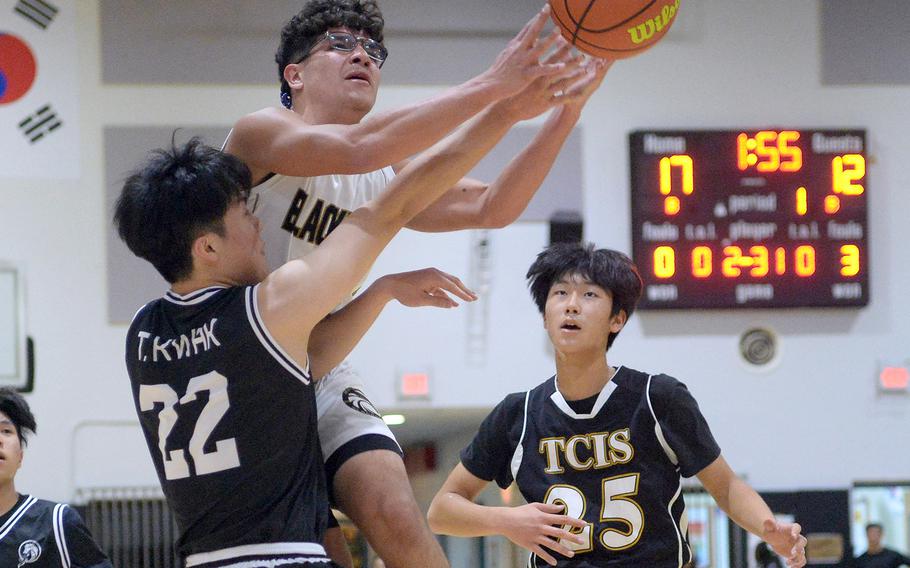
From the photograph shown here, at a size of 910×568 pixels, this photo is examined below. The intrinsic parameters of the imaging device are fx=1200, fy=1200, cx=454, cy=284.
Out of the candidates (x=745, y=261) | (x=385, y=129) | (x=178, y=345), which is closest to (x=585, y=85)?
(x=385, y=129)

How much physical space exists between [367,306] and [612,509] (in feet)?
3.30

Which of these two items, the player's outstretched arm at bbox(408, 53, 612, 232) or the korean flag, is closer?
the player's outstretched arm at bbox(408, 53, 612, 232)

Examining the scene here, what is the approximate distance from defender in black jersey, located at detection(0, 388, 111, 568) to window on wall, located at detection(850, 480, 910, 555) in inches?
255

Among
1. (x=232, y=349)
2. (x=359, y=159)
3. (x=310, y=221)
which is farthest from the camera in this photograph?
(x=310, y=221)

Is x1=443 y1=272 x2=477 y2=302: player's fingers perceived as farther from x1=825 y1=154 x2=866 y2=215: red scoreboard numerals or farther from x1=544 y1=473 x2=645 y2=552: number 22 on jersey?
x1=825 y1=154 x2=866 y2=215: red scoreboard numerals

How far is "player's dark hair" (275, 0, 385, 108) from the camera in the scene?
3324 mm

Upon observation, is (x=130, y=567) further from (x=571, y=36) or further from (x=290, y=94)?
(x=571, y=36)

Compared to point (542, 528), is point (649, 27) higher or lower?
higher

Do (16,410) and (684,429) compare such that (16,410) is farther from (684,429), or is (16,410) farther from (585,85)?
(585,85)

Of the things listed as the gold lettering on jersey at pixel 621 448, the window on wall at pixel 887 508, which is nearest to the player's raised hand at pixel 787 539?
the gold lettering on jersey at pixel 621 448

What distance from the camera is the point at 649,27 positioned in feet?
10.2

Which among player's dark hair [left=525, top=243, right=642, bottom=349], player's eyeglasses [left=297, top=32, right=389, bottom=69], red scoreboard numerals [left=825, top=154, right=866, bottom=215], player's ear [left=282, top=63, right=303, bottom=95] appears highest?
red scoreboard numerals [left=825, top=154, right=866, bottom=215]

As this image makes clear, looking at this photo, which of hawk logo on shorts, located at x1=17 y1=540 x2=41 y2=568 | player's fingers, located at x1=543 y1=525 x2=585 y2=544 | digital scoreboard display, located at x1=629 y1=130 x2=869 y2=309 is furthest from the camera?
digital scoreboard display, located at x1=629 y1=130 x2=869 y2=309

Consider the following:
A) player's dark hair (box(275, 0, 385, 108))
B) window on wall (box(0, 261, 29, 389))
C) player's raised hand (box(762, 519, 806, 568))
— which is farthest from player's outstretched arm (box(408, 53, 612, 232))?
window on wall (box(0, 261, 29, 389))
